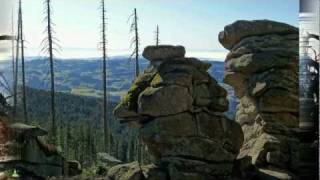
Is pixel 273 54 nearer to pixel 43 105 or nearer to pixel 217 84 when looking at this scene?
pixel 217 84

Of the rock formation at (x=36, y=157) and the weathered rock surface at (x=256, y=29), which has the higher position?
the weathered rock surface at (x=256, y=29)

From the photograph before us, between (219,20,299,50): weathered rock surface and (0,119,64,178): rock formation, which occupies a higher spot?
(219,20,299,50): weathered rock surface

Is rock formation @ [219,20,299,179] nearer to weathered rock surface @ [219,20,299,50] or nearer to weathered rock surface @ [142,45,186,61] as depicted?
weathered rock surface @ [219,20,299,50]

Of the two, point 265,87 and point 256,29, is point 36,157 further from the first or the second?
point 256,29

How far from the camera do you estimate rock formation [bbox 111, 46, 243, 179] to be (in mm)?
22062

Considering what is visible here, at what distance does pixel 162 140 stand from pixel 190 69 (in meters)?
3.76

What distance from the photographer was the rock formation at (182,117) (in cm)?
2206

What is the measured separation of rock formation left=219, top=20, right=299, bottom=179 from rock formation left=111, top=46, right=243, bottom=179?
1.55 meters

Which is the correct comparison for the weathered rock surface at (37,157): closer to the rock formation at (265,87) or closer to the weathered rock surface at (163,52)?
the weathered rock surface at (163,52)

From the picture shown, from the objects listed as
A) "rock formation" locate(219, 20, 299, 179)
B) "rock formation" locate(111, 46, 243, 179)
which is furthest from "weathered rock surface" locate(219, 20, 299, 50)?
"rock formation" locate(111, 46, 243, 179)

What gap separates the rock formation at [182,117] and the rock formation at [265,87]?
1.55m

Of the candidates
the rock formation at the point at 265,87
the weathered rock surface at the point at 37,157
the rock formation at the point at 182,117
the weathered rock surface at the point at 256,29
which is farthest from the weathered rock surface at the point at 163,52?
the weathered rock surface at the point at 37,157

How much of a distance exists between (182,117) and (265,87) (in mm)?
5287

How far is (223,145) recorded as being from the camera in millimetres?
22938
